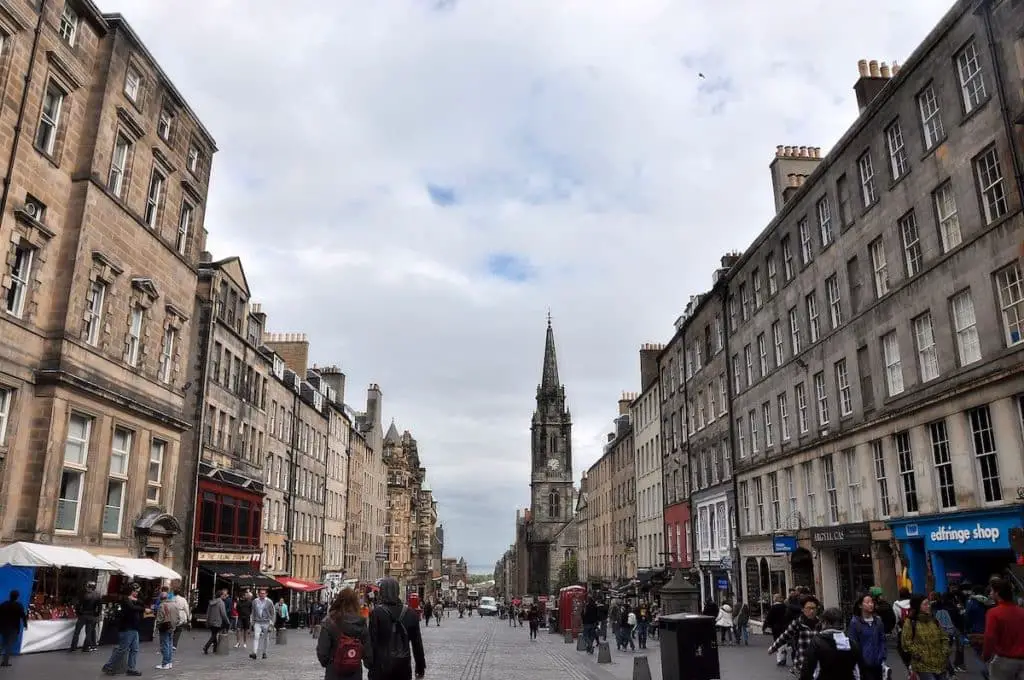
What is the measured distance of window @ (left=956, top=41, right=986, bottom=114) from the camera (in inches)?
747

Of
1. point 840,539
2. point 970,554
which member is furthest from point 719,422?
point 970,554

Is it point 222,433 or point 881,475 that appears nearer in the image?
point 881,475

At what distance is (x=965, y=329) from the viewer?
63.4ft

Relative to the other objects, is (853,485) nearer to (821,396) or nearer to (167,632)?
(821,396)

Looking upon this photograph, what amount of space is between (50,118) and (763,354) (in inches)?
1090

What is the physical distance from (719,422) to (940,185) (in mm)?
20523

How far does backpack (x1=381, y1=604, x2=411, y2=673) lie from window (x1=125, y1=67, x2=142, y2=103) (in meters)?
23.3

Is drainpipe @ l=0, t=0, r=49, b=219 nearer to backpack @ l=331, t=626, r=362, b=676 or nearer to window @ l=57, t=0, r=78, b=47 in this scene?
window @ l=57, t=0, r=78, b=47

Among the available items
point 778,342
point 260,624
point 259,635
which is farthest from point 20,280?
point 778,342

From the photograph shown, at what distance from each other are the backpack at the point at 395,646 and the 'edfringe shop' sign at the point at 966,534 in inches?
592

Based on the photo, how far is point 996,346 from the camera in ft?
58.7

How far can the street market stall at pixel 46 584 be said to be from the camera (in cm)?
1850

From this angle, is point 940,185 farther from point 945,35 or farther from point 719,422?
point 719,422

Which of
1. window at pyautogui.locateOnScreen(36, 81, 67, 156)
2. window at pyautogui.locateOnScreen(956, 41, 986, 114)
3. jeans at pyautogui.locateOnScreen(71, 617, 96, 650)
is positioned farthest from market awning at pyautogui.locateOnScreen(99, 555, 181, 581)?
window at pyautogui.locateOnScreen(956, 41, 986, 114)
